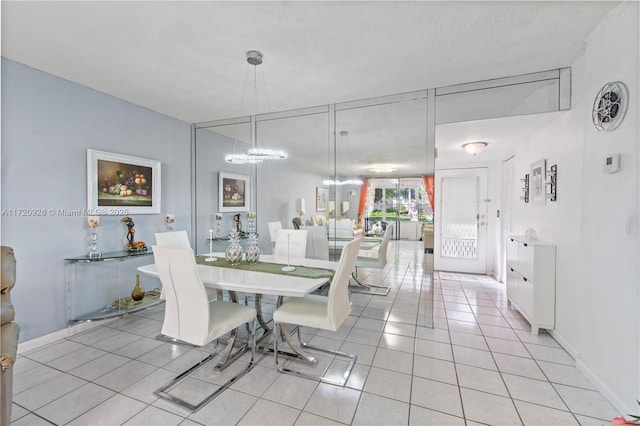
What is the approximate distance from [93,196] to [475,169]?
19.4 feet

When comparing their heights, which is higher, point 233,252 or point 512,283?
point 233,252

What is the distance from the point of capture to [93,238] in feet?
9.89

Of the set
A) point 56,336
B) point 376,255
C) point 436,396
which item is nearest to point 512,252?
point 376,255

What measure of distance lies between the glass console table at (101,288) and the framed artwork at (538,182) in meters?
4.54

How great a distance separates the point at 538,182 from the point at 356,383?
3.06 metres

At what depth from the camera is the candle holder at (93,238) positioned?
2.96 m

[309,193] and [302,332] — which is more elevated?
[309,193]

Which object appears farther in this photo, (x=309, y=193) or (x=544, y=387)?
(x=309, y=193)

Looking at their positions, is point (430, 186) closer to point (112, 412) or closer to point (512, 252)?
point (512, 252)

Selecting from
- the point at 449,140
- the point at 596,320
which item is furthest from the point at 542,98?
the point at 596,320

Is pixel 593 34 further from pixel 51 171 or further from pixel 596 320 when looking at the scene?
pixel 51 171

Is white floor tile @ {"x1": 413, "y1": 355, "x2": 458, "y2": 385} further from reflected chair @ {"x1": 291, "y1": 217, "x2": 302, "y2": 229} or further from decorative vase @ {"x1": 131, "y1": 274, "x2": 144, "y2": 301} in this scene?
decorative vase @ {"x1": 131, "y1": 274, "x2": 144, "y2": 301}

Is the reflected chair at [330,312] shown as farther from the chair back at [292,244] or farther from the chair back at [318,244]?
the chair back at [318,244]

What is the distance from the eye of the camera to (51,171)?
8.87 feet
